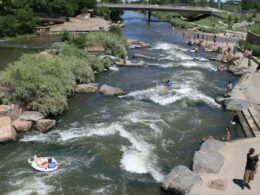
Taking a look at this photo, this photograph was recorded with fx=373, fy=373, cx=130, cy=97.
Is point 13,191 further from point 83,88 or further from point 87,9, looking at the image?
point 87,9

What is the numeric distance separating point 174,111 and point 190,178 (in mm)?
15902

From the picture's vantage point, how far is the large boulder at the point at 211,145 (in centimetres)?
2997

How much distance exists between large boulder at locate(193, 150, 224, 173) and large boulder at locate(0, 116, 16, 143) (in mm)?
15796

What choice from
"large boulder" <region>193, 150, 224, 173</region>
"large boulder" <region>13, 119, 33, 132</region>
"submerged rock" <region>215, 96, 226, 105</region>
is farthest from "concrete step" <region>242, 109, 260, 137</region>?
"large boulder" <region>13, 119, 33, 132</region>

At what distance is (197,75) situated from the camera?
189ft

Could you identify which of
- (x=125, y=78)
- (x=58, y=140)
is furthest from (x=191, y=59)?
(x=58, y=140)

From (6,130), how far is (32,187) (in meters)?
8.64

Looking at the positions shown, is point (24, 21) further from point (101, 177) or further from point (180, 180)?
point (180, 180)

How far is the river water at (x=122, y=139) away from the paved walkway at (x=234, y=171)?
3119 millimetres

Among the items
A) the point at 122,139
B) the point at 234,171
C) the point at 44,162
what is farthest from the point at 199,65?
the point at 44,162

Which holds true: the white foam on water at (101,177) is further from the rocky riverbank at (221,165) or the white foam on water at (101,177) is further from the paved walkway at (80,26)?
the paved walkway at (80,26)

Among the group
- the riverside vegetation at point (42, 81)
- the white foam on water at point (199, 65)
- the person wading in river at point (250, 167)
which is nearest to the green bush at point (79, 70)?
the riverside vegetation at point (42, 81)

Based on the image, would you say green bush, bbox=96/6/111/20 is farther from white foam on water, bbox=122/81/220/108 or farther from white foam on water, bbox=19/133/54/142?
white foam on water, bbox=19/133/54/142

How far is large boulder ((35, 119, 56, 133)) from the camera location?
3466 centimetres
